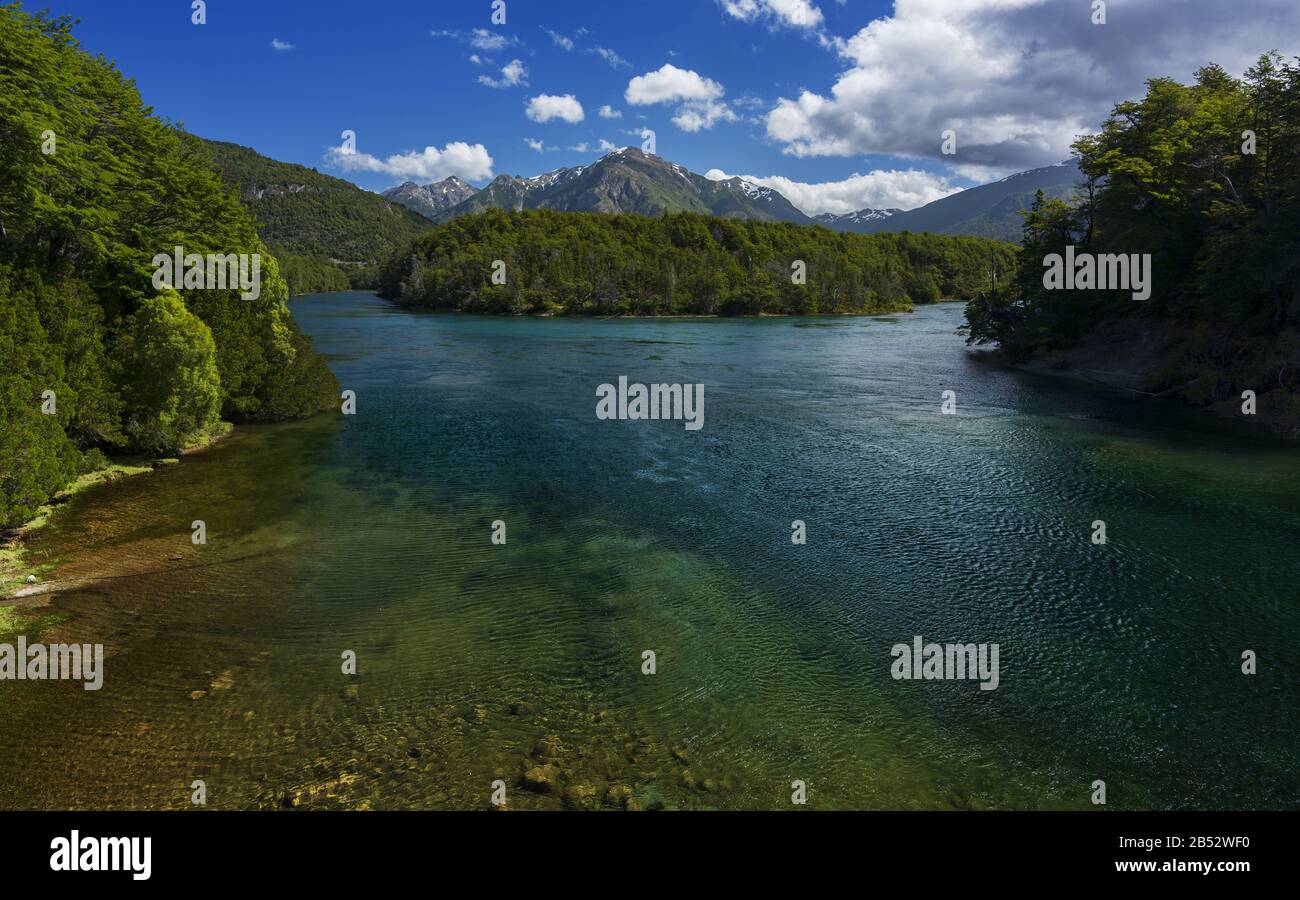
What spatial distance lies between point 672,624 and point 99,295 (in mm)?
29906

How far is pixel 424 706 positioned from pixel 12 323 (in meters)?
20.3

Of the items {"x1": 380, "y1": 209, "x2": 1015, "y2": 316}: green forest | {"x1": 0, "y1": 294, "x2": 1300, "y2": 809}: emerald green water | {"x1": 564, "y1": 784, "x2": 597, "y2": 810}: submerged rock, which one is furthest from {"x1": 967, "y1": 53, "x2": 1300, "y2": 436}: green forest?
{"x1": 380, "y1": 209, "x2": 1015, "y2": 316}: green forest

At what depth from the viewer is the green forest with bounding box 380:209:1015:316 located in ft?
484

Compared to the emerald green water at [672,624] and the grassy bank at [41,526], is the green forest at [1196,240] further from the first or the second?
the grassy bank at [41,526]

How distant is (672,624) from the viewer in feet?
56.3

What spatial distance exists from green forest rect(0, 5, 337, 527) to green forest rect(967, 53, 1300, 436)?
55519mm

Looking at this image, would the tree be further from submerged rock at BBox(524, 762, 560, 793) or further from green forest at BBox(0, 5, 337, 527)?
submerged rock at BBox(524, 762, 560, 793)

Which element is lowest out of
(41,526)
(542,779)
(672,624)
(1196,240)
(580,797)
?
(580,797)

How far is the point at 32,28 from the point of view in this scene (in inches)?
979

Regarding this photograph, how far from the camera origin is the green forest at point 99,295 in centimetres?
2197

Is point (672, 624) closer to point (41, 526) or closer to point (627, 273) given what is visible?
point (41, 526)

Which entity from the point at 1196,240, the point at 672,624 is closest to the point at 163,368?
the point at 672,624
